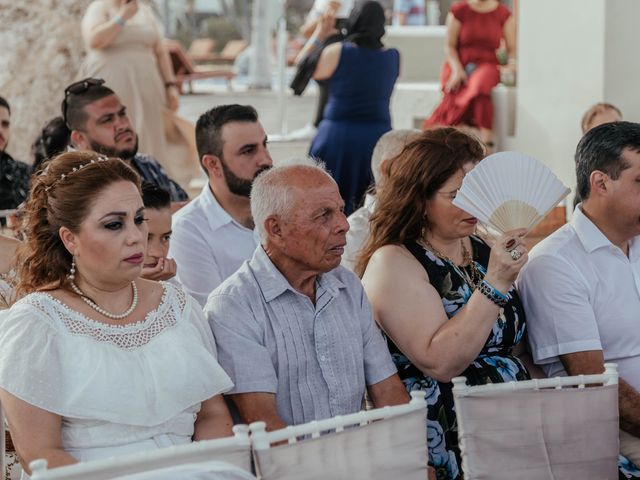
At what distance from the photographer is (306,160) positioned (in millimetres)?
3467

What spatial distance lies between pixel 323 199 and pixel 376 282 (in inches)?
12.4

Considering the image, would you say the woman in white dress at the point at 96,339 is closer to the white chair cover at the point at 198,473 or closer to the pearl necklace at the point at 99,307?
the pearl necklace at the point at 99,307

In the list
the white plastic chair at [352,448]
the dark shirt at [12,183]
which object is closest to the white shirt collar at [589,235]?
the white plastic chair at [352,448]

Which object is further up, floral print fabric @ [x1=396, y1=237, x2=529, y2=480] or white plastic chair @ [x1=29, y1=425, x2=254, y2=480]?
white plastic chair @ [x1=29, y1=425, x2=254, y2=480]

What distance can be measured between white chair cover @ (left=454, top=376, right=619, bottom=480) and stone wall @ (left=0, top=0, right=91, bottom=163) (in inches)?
258

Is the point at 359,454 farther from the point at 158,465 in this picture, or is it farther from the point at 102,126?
the point at 102,126

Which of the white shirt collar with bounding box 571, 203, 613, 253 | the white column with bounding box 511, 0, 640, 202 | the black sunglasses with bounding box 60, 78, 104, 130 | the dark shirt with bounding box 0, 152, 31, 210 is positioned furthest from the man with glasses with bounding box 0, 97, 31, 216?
the white column with bounding box 511, 0, 640, 202

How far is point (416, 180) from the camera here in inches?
136

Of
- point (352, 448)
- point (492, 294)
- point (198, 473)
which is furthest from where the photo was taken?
point (492, 294)

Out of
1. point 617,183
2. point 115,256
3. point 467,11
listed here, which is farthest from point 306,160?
point 467,11

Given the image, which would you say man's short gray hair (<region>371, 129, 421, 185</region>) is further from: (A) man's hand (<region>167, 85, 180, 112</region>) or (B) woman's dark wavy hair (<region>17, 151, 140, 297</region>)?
(A) man's hand (<region>167, 85, 180, 112</region>)

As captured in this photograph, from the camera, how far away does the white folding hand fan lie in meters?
3.22

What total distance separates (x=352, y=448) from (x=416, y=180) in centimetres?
118

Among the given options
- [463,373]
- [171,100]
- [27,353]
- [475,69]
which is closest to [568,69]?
[475,69]
